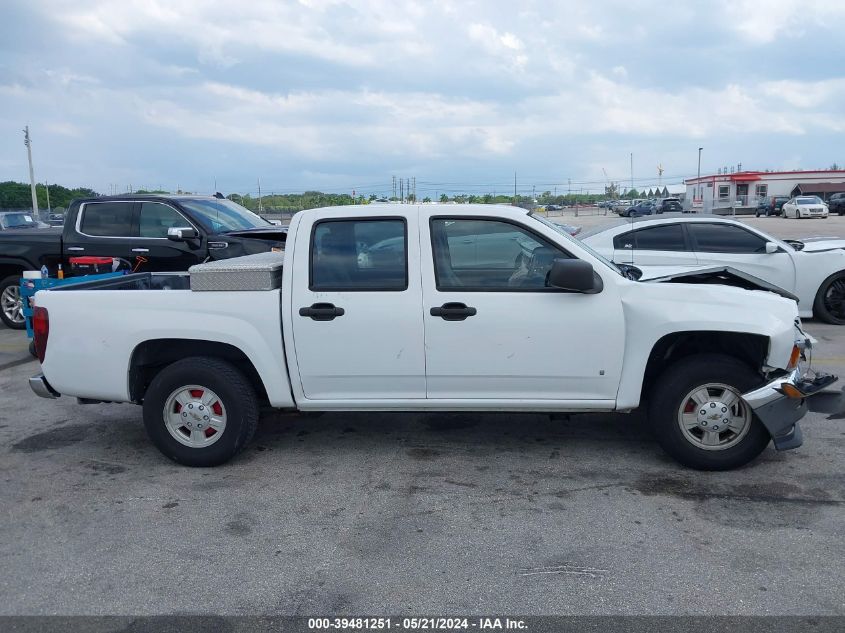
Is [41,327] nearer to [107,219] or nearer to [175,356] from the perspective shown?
[175,356]

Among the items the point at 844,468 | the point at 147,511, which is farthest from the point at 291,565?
the point at 844,468

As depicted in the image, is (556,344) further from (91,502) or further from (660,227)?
(660,227)

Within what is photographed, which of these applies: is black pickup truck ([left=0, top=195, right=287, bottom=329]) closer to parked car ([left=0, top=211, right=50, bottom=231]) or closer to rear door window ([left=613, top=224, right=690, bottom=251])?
rear door window ([left=613, top=224, right=690, bottom=251])

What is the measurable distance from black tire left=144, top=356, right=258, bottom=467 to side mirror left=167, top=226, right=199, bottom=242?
5.19 m

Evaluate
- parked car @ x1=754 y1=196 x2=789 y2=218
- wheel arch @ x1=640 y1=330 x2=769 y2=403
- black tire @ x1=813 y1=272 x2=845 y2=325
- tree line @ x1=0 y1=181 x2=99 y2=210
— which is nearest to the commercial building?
parked car @ x1=754 y1=196 x2=789 y2=218

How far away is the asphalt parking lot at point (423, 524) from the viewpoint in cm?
364

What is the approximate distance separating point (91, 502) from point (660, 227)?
7699 millimetres

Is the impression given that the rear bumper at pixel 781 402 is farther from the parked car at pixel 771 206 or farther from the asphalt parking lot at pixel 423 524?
the parked car at pixel 771 206

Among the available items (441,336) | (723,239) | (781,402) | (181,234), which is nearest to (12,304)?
(181,234)

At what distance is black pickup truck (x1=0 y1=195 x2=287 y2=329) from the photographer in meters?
10.5

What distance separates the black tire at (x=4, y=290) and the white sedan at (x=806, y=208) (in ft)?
163

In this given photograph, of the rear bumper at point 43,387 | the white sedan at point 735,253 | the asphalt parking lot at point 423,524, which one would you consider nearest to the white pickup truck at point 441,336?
the rear bumper at point 43,387

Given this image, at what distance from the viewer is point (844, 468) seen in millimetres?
5156

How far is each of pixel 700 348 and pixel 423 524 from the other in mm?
2324
